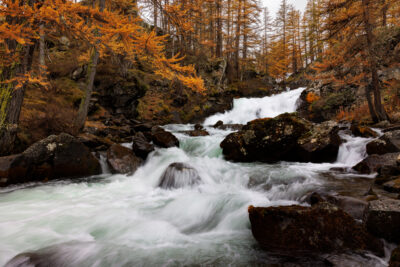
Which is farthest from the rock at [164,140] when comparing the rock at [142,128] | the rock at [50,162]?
the rock at [50,162]

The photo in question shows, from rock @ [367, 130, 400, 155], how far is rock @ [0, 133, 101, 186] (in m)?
8.92

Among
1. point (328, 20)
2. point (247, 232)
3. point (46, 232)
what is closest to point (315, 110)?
point (328, 20)

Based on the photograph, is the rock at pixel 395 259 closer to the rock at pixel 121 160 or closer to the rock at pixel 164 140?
the rock at pixel 121 160

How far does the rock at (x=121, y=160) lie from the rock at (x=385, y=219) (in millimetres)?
6617

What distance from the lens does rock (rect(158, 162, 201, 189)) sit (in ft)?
20.4

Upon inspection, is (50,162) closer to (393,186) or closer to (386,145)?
(393,186)

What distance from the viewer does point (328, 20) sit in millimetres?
10102

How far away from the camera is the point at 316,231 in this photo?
283 cm

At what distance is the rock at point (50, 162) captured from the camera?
5602 millimetres

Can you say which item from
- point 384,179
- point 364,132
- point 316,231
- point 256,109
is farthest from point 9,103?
point 256,109

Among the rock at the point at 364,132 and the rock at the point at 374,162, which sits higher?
the rock at the point at 364,132

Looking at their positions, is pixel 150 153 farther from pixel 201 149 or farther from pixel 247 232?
pixel 247 232

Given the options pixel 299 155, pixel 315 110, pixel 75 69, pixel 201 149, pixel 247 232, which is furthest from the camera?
pixel 315 110

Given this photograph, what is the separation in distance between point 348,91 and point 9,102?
57.2 feet
